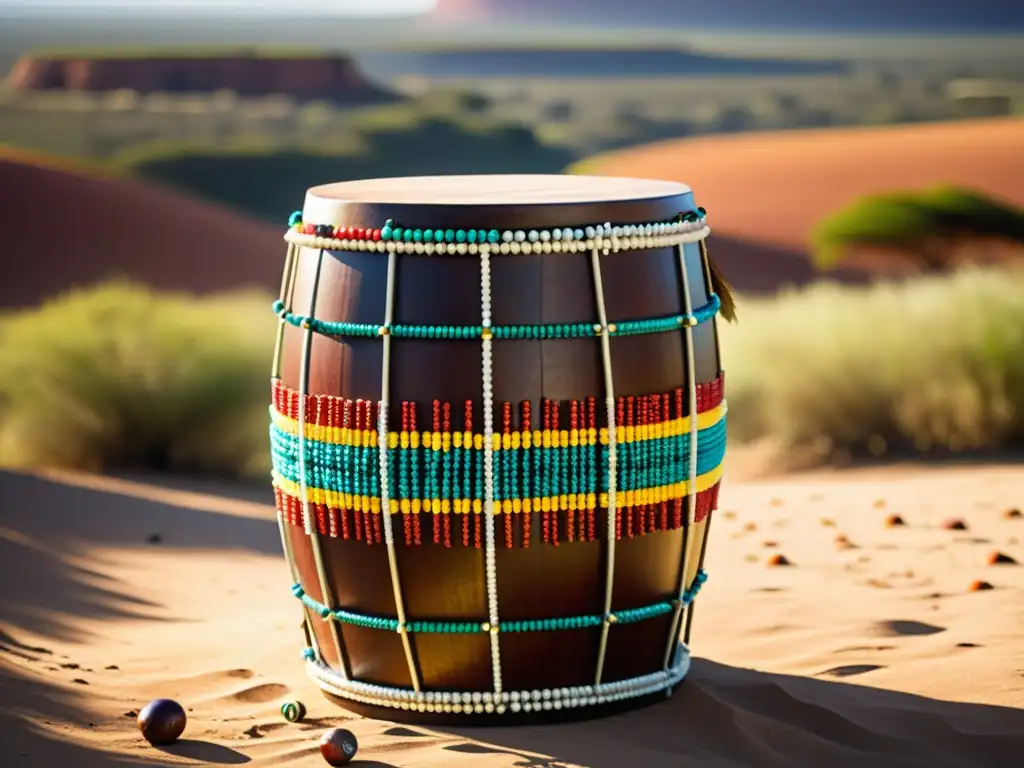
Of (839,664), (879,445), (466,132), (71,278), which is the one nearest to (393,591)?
(839,664)

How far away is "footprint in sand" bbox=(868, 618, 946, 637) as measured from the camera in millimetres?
4934

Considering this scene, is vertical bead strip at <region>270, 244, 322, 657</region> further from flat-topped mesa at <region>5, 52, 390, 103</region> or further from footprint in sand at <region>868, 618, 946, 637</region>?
flat-topped mesa at <region>5, 52, 390, 103</region>

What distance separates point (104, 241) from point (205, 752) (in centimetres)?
1717

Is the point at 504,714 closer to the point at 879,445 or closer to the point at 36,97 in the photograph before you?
the point at 879,445

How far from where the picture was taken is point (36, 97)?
35.2 meters

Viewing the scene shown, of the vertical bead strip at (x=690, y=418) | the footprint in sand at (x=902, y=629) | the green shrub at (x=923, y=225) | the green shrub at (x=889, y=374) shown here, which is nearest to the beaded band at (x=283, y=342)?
the vertical bead strip at (x=690, y=418)

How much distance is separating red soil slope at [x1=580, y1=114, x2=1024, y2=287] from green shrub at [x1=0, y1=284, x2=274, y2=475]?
12.8 meters

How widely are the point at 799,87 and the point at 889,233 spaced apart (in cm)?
3103

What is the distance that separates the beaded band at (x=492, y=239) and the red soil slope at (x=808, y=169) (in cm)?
1728

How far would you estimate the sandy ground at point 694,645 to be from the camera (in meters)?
3.94

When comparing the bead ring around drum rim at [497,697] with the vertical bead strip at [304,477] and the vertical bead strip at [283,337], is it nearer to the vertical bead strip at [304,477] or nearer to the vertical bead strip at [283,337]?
the vertical bead strip at [304,477]

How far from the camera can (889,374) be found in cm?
876

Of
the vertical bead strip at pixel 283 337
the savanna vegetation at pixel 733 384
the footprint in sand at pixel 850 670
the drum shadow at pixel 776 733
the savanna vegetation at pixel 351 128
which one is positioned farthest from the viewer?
the savanna vegetation at pixel 351 128

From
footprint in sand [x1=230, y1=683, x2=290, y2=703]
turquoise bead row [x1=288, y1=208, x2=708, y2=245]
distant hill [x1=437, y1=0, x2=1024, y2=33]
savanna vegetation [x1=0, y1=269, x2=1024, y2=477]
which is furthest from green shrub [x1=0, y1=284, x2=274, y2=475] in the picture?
distant hill [x1=437, y1=0, x2=1024, y2=33]
